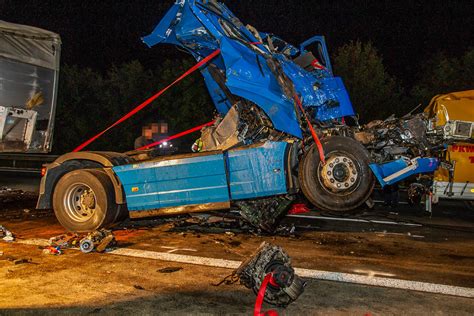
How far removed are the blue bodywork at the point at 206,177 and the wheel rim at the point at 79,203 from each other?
0.63 meters

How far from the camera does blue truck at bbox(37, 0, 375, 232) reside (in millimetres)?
5773

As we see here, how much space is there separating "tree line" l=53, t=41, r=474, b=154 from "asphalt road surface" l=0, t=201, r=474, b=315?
9.42 metres

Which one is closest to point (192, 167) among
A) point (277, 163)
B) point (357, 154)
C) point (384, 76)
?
point (277, 163)

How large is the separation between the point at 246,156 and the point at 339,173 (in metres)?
1.24

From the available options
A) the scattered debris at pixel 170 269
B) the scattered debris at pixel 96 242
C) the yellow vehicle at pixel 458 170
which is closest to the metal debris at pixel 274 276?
the scattered debris at pixel 170 269

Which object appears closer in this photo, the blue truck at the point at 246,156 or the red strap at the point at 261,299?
the red strap at the point at 261,299

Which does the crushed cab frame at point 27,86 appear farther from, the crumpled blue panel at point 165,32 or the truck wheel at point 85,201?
the crumpled blue panel at point 165,32

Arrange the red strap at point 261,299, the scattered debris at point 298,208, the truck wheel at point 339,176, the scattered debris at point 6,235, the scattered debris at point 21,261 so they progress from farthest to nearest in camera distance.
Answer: the scattered debris at point 298,208 < the scattered debris at point 6,235 < the truck wheel at point 339,176 < the scattered debris at point 21,261 < the red strap at point 261,299

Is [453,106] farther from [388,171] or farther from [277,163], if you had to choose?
[277,163]

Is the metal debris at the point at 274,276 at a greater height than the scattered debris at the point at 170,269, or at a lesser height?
greater

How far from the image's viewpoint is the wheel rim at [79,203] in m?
6.62

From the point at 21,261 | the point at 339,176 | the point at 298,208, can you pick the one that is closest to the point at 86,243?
the point at 21,261

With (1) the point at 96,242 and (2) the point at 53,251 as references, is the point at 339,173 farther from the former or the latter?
(2) the point at 53,251

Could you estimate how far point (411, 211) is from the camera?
9008 millimetres
